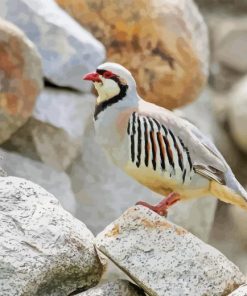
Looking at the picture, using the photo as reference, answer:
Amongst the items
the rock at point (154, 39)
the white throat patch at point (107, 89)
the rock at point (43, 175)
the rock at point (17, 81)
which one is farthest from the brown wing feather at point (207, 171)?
the rock at point (154, 39)

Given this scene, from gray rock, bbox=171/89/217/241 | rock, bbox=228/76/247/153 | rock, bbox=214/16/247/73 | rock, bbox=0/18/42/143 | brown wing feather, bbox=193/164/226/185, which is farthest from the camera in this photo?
rock, bbox=214/16/247/73

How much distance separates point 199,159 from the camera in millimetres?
2111

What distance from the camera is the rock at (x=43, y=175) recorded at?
9.65ft

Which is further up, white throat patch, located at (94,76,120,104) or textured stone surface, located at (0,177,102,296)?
white throat patch, located at (94,76,120,104)

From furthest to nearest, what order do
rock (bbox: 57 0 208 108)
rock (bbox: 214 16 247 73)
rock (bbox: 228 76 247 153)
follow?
rock (bbox: 214 16 247 73), rock (bbox: 228 76 247 153), rock (bbox: 57 0 208 108)

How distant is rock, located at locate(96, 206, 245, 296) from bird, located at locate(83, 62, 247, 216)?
0.09 metres

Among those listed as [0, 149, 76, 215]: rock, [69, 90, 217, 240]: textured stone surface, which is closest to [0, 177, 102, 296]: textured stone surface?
[0, 149, 76, 215]: rock

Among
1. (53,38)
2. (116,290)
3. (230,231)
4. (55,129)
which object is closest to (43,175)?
(55,129)

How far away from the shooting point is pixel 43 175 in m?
3.03

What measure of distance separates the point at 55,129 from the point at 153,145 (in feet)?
3.20

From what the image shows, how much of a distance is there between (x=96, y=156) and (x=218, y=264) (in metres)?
1.35

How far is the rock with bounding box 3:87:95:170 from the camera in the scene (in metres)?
3.01

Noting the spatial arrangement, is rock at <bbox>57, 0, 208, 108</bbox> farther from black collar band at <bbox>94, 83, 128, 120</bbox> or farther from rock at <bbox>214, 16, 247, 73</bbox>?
rock at <bbox>214, 16, 247, 73</bbox>

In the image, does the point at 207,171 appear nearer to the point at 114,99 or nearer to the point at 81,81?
the point at 114,99
